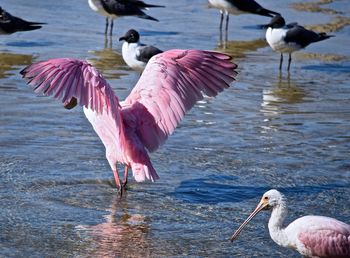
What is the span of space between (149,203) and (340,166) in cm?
197

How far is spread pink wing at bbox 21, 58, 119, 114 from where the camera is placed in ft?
25.8

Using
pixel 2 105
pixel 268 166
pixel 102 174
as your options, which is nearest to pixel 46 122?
pixel 2 105

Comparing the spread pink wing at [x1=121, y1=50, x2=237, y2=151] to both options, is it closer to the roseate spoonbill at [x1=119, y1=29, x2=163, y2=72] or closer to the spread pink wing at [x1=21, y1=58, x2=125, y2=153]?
the spread pink wing at [x1=21, y1=58, x2=125, y2=153]

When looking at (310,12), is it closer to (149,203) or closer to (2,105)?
(2,105)

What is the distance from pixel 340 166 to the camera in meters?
9.32

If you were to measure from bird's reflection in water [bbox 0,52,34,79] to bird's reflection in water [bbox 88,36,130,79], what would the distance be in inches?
30.8

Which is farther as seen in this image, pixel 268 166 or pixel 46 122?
pixel 46 122

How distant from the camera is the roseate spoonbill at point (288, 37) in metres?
14.1

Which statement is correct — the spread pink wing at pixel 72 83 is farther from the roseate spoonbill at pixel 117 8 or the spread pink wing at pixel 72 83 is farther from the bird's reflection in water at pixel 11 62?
the roseate spoonbill at pixel 117 8

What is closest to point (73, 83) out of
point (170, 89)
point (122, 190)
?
point (170, 89)

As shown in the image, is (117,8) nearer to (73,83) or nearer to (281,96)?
(281,96)

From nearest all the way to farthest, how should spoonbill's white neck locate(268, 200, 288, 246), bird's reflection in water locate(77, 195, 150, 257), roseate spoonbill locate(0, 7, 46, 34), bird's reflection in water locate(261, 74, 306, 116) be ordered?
1. spoonbill's white neck locate(268, 200, 288, 246)
2. bird's reflection in water locate(77, 195, 150, 257)
3. bird's reflection in water locate(261, 74, 306, 116)
4. roseate spoonbill locate(0, 7, 46, 34)

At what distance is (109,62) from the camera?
13.6 m

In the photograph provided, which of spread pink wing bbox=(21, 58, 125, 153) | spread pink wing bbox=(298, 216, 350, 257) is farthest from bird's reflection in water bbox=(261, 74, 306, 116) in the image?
spread pink wing bbox=(298, 216, 350, 257)
